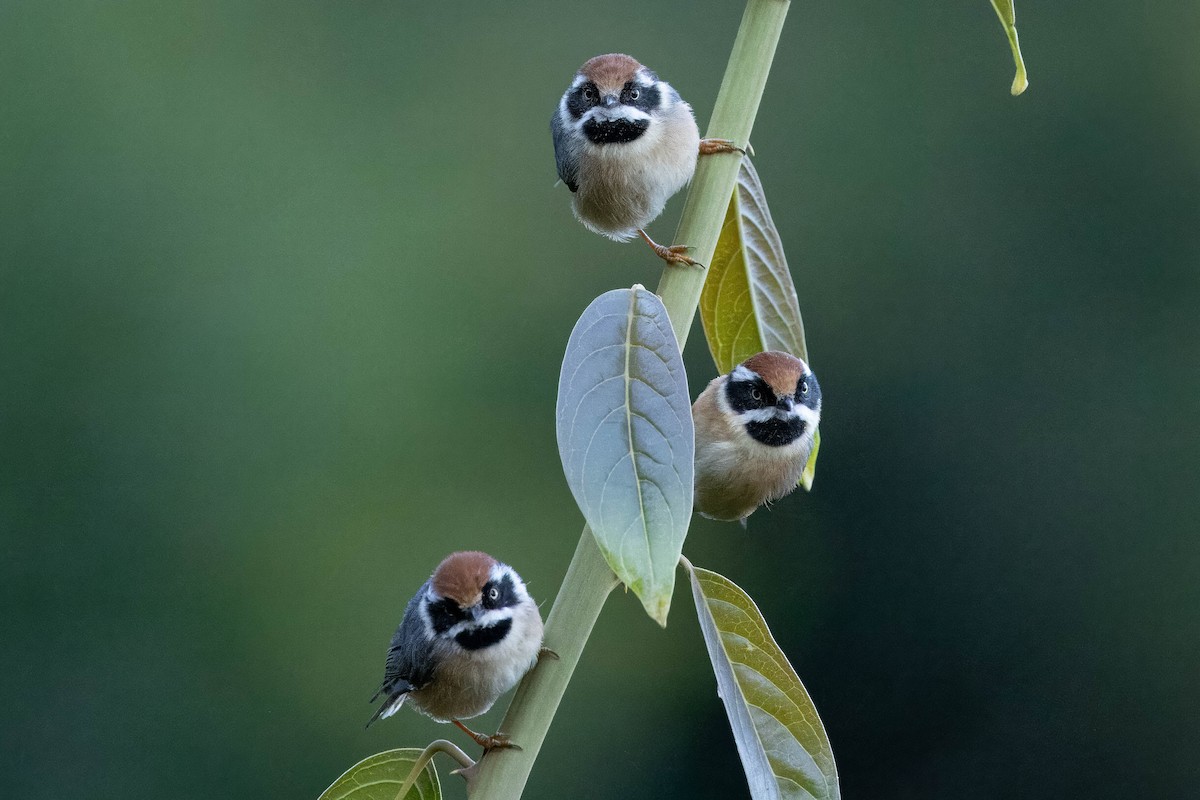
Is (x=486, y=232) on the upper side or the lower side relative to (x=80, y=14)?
lower

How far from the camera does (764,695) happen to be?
3.14 feet

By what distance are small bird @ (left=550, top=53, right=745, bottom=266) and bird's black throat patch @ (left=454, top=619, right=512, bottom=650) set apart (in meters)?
0.47

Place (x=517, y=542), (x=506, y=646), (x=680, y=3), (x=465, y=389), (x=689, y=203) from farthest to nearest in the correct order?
(x=680, y=3) < (x=465, y=389) < (x=517, y=542) < (x=506, y=646) < (x=689, y=203)

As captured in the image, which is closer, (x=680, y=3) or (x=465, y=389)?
(x=465, y=389)

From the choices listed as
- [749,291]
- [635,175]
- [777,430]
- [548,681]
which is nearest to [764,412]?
[777,430]

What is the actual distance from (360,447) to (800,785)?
3.56 meters

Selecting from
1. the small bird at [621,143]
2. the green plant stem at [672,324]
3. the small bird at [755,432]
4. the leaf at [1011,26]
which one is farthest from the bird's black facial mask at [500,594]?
the leaf at [1011,26]

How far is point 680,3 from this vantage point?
15.8 ft

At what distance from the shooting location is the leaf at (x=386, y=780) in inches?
39.3

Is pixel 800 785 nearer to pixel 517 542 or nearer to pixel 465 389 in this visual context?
pixel 517 542

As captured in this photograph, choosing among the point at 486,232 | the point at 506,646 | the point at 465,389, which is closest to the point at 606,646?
the point at 465,389

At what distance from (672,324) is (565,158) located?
77cm

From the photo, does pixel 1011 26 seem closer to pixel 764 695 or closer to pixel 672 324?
pixel 672 324

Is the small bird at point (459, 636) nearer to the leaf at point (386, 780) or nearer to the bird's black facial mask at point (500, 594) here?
the bird's black facial mask at point (500, 594)
